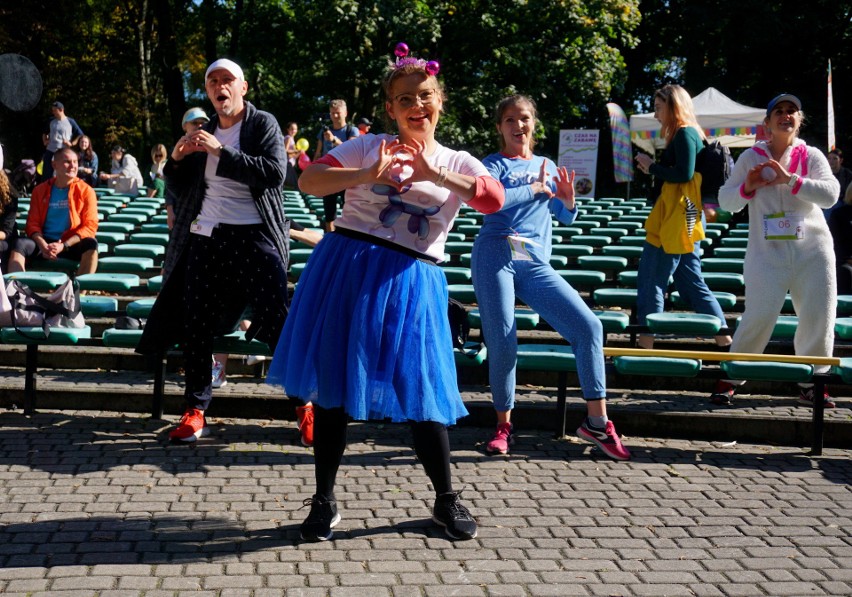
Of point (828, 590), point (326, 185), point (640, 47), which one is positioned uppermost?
point (640, 47)

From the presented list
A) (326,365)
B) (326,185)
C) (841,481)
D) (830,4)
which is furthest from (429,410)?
(830,4)

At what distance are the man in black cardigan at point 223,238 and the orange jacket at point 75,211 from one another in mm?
3562

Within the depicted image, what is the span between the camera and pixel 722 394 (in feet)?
21.0

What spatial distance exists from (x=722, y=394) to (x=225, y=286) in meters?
3.03

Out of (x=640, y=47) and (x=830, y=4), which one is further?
(x=640, y=47)

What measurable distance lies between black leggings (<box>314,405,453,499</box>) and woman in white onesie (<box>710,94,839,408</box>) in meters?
2.87

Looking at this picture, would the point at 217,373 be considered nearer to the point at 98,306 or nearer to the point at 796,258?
the point at 98,306

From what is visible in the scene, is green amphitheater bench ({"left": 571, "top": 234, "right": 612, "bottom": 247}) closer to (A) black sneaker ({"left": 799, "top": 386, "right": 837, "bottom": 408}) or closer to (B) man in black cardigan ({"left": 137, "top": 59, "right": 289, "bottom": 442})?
(A) black sneaker ({"left": 799, "top": 386, "right": 837, "bottom": 408})

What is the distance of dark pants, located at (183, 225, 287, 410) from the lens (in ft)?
17.9

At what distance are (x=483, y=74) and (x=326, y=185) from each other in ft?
70.6

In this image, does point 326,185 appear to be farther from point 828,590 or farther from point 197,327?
point 828,590

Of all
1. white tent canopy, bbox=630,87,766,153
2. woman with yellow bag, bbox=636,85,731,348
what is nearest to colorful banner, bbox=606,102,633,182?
white tent canopy, bbox=630,87,766,153

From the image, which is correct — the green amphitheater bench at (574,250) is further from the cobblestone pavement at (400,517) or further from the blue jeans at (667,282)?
the cobblestone pavement at (400,517)

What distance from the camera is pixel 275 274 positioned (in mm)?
5473
